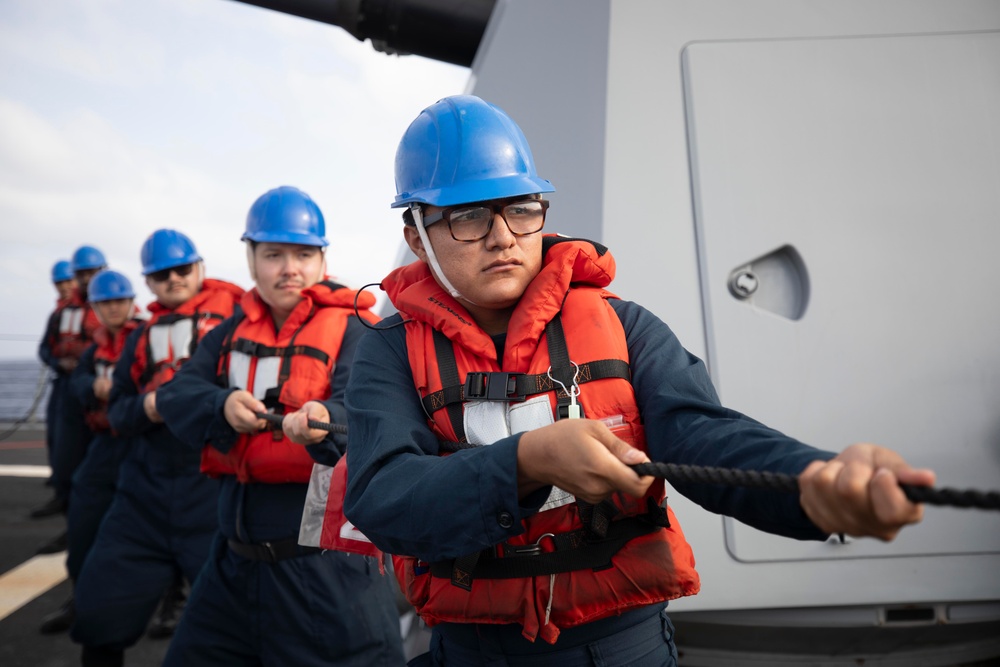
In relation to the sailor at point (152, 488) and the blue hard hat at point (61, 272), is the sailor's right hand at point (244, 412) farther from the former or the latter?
the blue hard hat at point (61, 272)

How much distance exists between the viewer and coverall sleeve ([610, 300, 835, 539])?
1.09m

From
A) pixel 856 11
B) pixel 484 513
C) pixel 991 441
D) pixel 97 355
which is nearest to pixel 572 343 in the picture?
pixel 484 513

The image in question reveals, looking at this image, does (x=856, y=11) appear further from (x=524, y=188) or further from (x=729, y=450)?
(x=729, y=450)

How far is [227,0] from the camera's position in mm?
4293

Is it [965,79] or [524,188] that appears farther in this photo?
[965,79]

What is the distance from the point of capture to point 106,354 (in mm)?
5160

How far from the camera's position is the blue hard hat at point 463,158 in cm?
152

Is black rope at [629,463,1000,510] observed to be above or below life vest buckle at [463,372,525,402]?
below

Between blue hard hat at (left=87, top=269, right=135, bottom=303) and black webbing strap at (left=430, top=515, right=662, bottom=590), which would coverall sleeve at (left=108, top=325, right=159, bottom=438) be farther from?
black webbing strap at (left=430, top=515, right=662, bottom=590)

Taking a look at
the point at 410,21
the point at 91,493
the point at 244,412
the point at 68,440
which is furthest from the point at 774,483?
the point at 68,440

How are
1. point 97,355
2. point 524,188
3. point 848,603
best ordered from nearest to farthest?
point 524,188, point 848,603, point 97,355

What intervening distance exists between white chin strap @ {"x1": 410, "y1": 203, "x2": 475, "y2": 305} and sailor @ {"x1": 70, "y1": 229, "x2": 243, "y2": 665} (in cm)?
178

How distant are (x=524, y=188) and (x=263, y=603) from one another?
171cm

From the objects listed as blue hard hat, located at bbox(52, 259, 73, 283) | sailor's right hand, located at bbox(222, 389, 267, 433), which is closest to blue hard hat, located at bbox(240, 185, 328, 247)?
sailor's right hand, located at bbox(222, 389, 267, 433)
